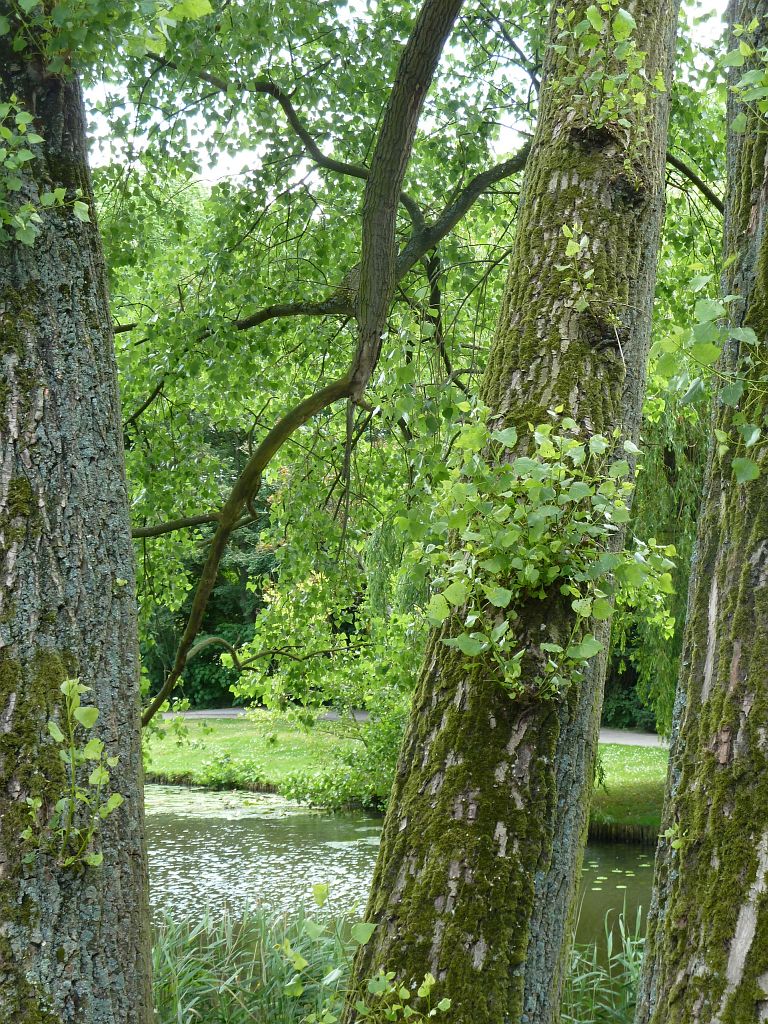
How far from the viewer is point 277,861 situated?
A: 10.0 metres

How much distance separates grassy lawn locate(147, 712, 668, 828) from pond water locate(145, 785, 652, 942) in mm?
627

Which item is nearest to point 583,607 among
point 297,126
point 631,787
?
point 297,126

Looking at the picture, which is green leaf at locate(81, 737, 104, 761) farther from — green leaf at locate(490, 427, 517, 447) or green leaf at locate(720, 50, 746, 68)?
green leaf at locate(720, 50, 746, 68)

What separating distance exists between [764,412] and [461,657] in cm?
67

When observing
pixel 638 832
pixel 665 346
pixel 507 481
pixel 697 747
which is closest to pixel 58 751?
pixel 507 481

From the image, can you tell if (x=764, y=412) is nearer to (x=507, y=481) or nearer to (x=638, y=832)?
(x=507, y=481)

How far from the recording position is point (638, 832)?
10.5m

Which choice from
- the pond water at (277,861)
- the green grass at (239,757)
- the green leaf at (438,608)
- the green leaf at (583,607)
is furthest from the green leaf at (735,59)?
the green grass at (239,757)

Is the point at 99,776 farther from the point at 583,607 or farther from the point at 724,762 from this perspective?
the point at 724,762

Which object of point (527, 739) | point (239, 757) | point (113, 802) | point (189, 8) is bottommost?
point (239, 757)

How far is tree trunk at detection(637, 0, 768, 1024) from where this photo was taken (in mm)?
1225

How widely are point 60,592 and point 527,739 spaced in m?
1.04

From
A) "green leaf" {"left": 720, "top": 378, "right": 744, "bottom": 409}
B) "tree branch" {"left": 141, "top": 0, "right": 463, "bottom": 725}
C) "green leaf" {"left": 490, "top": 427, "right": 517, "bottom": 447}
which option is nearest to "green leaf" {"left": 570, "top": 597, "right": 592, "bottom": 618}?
"green leaf" {"left": 490, "top": 427, "right": 517, "bottom": 447}

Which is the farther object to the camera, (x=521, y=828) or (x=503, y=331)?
(x=503, y=331)
